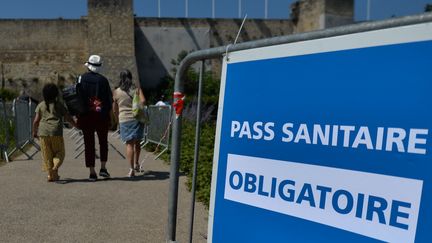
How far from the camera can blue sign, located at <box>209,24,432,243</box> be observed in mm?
1449

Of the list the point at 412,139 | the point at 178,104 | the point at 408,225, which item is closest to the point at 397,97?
the point at 412,139

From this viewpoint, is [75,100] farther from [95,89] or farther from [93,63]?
[93,63]

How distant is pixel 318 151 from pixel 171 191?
1172mm

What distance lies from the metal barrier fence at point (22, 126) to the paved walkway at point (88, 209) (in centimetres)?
226

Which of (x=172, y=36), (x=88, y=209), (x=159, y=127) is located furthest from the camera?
(x=172, y=36)

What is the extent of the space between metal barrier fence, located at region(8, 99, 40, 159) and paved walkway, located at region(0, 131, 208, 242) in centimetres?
226

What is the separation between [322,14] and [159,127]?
26727 mm

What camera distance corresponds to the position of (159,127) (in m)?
10.3

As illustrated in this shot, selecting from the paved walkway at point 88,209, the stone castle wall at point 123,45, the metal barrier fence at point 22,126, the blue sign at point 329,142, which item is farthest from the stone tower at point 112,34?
the blue sign at point 329,142

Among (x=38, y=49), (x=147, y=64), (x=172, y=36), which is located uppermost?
(x=172, y=36)

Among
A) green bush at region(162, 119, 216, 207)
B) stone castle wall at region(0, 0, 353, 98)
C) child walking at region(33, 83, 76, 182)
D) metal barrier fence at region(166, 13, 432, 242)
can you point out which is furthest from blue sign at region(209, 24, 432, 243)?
stone castle wall at region(0, 0, 353, 98)

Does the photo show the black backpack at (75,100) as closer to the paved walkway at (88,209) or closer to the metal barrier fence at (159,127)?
the paved walkway at (88,209)

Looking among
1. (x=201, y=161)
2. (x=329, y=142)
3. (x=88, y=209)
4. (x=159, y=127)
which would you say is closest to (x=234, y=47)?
(x=329, y=142)

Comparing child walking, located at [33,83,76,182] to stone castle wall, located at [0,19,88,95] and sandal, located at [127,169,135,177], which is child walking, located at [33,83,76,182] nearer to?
sandal, located at [127,169,135,177]
